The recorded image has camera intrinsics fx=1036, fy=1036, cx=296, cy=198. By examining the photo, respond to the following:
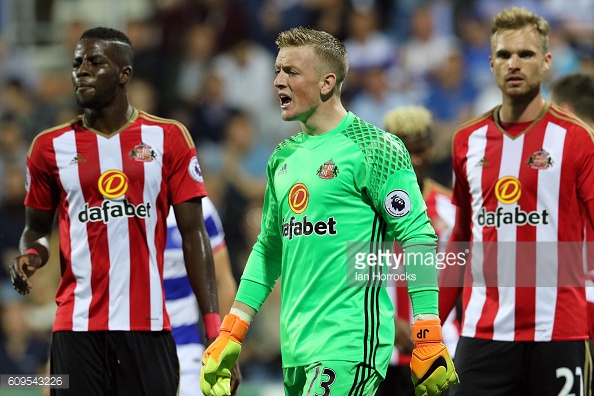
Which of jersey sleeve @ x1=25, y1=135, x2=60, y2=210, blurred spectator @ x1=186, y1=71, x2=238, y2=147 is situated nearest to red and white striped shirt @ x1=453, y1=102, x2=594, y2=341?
jersey sleeve @ x1=25, y1=135, x2=60, y2=210

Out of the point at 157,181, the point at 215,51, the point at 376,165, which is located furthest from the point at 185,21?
the point at 376,165

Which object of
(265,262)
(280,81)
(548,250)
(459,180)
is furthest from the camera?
(459,180)

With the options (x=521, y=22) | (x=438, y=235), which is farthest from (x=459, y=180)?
(x=438, y=235)

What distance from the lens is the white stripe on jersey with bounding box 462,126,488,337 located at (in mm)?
5535

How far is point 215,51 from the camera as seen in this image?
12203mm

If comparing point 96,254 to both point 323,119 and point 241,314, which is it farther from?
point 323,119

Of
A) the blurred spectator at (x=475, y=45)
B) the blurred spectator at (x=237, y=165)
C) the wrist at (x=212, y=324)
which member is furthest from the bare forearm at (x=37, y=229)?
the blurred spectator at (x=475, y=45)

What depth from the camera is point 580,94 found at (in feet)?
21.7

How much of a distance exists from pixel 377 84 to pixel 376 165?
713cm

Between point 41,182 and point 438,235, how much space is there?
274 cm

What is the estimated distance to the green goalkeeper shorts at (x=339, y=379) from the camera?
4.19 m

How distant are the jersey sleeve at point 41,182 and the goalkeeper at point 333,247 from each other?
4.36 ft

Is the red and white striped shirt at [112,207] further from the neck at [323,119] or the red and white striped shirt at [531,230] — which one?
the red and white striped shirt at [531,230]

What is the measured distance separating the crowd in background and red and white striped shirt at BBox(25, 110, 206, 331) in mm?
5123
